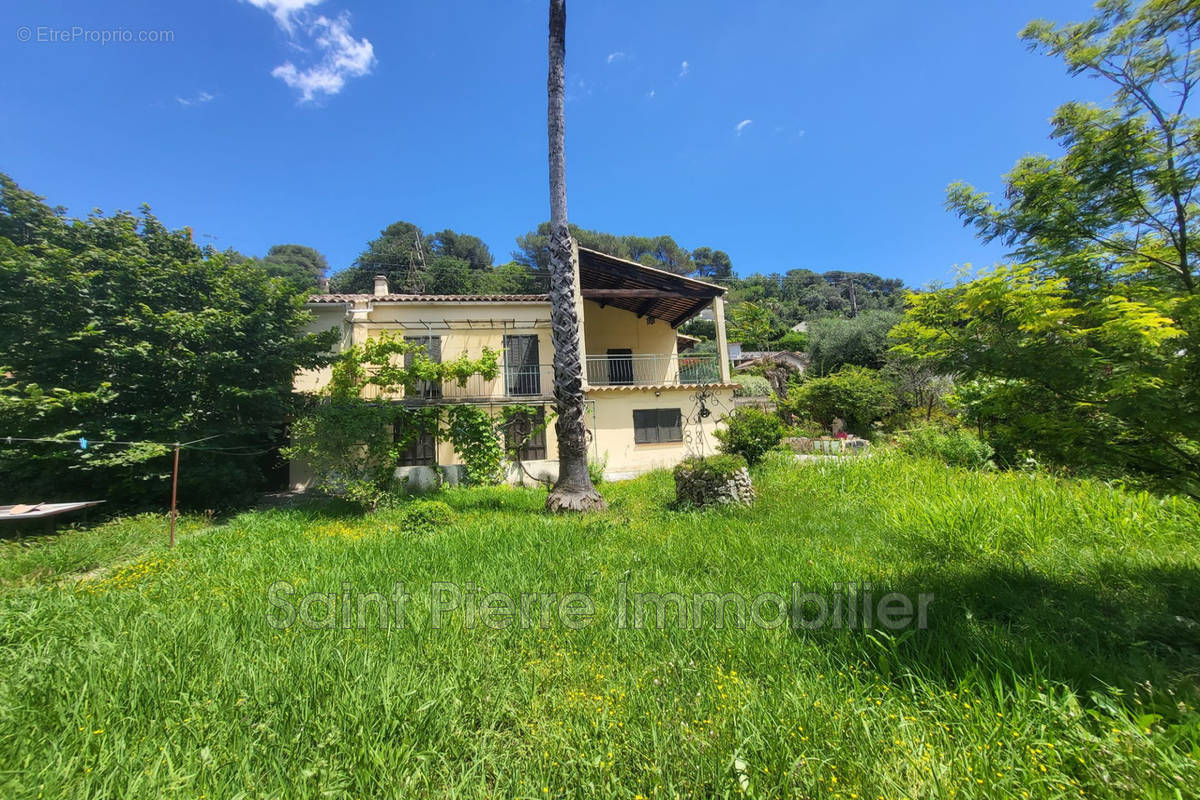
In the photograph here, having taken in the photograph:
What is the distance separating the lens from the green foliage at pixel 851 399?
51.6 ft

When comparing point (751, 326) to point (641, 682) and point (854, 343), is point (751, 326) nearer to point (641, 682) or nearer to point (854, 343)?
point (854, 343)

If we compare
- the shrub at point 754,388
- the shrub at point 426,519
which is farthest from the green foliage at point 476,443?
the shrub at point 754,388

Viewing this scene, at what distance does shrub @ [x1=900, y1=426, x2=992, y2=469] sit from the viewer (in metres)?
8.89

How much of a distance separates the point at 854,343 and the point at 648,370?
15070 mm

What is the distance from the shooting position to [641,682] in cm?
246

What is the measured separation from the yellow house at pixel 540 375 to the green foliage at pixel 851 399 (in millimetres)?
5297

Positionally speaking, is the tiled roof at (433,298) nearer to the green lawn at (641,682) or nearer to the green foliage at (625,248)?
the green lawn at (641,682)

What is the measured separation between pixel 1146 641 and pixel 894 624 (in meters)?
1.39

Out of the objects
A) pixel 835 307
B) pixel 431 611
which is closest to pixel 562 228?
pixel 431 611

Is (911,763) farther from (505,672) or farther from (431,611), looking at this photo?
(431,611)

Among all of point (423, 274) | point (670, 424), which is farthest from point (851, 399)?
point (423, 274)

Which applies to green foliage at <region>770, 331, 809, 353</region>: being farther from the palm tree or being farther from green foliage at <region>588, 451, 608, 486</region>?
the palm tree

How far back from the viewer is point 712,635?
2975mm

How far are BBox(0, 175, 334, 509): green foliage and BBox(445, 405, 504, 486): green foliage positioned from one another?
386 centimetres
